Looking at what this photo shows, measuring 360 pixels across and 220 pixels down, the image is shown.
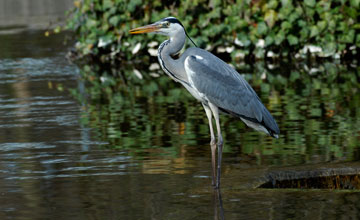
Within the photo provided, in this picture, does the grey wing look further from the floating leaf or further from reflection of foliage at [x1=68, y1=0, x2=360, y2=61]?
the floating leaf

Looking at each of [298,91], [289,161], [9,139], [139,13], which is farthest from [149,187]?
[139,13]

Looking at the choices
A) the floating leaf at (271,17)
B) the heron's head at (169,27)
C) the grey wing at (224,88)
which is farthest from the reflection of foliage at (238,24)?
the grey wing at (224,88)

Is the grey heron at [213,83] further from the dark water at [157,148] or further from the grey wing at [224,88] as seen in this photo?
the dark water at [157,148]

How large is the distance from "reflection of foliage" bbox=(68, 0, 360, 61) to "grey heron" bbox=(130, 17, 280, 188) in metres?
12.0

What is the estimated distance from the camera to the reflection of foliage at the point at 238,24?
2078 centimetres

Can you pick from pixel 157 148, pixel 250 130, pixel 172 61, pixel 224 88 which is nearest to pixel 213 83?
pixel 224 88

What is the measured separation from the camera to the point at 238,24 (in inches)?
829

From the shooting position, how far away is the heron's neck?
875cm

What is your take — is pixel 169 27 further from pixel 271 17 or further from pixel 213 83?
pixel 271 17

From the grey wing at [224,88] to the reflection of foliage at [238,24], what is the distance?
1206 centimetres

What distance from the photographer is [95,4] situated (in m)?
22.2

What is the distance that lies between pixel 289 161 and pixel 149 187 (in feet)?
6.14

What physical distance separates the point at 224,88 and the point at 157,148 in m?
2.12

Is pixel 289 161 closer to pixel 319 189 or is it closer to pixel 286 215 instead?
pixel 319 189
